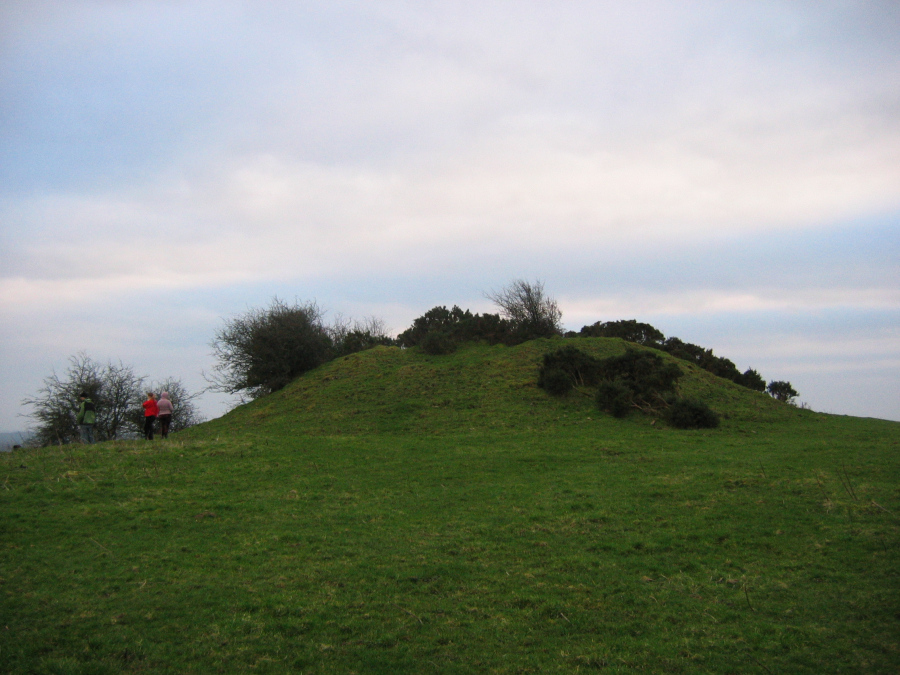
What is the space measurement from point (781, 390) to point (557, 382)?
57.9 ft

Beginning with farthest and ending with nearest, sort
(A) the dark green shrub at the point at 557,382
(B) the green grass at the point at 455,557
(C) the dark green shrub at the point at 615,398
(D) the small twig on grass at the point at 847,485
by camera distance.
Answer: (A) the dark green shrub at the point at 557,382 → (C) the dark green shrub at the point at 615,398 → (D) the small twig on grass at the point at 847,485 → (B) the green grass at the point at 455,557

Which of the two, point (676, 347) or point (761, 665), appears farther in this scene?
point (676, 347)

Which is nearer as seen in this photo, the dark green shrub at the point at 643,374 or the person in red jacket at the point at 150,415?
the person in red jacket at the point at 150,415

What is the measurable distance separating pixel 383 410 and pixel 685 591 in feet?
68.0

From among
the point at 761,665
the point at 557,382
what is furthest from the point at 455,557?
the point at 557,382

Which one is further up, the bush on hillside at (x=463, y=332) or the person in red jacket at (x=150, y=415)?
the bush on hillside at (x=463, y=332)

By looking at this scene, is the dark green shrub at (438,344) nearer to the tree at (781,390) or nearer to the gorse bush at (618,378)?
the gorse bush at (618,378)

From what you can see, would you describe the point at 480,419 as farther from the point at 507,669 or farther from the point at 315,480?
the point at 507,669

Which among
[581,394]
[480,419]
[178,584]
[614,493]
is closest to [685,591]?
[614,493]

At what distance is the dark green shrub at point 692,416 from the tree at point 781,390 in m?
14.7

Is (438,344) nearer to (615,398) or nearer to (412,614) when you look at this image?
(615,398)

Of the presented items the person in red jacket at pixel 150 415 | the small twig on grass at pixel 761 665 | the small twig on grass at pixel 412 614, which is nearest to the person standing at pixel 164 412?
the person in red jacket at pixel 150 415

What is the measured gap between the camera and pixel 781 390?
38.2 m

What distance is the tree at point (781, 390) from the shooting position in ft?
123
